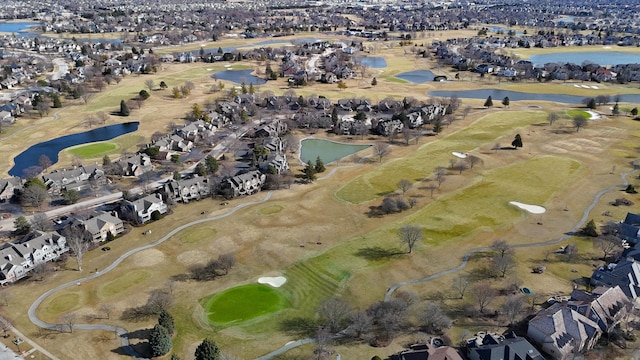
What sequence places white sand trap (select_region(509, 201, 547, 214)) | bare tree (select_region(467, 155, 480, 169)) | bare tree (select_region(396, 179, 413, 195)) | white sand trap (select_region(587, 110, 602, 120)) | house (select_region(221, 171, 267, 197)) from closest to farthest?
1. white sand trap (select_region(509, 201, 547, 214))
2. bare tree (select_region(396, 179, 413, 195))
3. house (select_region(221, 171, 267, 197))
4. bare tree (select_region(467, 155, 480, 169))
5. white sand trap (select_region(587, 110, 602, 120))

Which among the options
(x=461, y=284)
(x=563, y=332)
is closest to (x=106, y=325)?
(x=461, y=284)

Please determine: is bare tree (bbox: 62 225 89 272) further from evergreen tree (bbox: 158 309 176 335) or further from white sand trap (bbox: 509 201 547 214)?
white sand trap (bbox: 509 201 547 214)

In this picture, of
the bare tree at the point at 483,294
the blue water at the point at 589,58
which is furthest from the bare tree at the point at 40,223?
the blue water at the point at 589,58

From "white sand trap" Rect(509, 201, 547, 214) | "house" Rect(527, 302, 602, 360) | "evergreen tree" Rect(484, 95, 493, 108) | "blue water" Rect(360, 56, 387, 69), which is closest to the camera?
"house" Rect(527, 302, 602, 360)

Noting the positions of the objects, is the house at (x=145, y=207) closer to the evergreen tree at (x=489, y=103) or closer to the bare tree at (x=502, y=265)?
the bare tree at (x=502, y=265)

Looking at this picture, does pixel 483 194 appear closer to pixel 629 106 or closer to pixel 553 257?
pixel 553 257

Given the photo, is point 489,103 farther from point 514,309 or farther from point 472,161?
point 514,309

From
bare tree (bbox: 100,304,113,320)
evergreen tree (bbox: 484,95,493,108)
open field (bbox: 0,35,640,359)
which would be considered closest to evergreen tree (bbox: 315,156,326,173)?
open field (bbox: 0,35,640,359)
